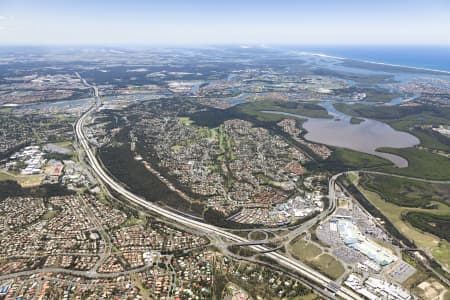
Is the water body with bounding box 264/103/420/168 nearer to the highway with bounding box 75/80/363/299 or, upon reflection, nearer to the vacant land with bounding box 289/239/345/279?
the vacant land with bounding box 289/239/345/279

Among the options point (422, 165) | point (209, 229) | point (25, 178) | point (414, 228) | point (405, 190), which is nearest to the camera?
point (209, 229)

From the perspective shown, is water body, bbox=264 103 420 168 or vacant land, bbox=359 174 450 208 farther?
water body, bbox=264 103 420 168

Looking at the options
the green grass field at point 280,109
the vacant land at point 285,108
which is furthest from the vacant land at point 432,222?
the vacant land at point 285,108

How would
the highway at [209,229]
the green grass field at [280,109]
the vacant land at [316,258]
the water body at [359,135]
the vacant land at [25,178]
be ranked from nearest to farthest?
the highway at [209,229] < the vacant land at [316,258] < the vacant land at [25,178] < the water body at [359,135] < the green grass field at [280,109]

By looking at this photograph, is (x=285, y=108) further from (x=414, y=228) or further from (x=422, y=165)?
(x=414, y=228)

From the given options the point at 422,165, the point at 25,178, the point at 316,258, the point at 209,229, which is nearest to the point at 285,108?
the point at 422,165

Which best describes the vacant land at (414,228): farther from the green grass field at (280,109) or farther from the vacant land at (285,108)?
the vacant land at (285,108)

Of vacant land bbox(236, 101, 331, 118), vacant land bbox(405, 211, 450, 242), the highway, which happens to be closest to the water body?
vacant land bbox(236, 101, 331, 118)

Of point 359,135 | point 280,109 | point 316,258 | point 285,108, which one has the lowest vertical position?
point 316,258

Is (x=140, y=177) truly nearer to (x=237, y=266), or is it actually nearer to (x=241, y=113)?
(x=237, y=266)
